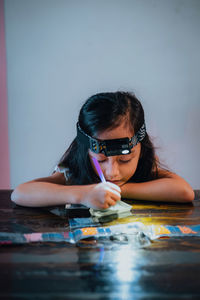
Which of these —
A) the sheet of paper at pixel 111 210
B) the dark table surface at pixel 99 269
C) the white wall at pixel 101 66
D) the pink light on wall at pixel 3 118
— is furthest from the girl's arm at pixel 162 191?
the pink light on wall at pixel 3 118

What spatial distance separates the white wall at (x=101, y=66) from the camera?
2525mm

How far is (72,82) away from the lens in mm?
2621

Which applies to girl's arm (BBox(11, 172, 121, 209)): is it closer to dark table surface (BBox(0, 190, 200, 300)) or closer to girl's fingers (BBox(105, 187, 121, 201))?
girl's fingers (BBox(105, 187, 121, 201))

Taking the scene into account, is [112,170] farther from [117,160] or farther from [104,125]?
[104,125]

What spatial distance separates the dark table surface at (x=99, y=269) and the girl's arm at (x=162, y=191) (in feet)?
1.34

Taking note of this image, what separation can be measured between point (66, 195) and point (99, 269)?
52 cm

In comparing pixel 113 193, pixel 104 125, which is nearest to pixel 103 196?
pixel 113 193

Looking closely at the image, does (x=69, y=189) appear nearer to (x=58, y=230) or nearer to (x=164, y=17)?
(x=58, y=230)

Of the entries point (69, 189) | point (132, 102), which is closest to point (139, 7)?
point (132, 102)

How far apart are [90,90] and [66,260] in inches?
86.3

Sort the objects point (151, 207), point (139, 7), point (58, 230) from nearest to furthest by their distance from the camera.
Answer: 1. point (58, 230)
2. point (151, 207)
3. point (139, 7)

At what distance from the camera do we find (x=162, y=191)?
3.64 ft

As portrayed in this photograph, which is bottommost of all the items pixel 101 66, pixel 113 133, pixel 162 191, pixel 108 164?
pixel 162 191

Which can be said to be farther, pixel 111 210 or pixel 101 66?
pixel 101 66
